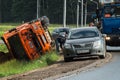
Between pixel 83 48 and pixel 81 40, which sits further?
pixel 81 40

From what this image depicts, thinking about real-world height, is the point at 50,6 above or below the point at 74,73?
below

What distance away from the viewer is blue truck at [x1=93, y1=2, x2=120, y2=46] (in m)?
30.2

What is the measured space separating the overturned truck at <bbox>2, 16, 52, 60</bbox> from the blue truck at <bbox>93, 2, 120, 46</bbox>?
5.77 m

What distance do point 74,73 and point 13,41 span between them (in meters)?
9.26

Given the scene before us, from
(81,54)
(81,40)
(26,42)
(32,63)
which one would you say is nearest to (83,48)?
(81,54)

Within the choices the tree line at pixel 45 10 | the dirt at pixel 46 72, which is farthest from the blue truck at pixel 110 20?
the tree line at pixel 45 10

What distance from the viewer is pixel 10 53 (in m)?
26.2

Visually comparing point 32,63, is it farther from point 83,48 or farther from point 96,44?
point 96,44

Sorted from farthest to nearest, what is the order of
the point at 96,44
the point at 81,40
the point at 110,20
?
the point at 110,20 → the point at 81,40 → the point at 96,44

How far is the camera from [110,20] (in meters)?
30.2

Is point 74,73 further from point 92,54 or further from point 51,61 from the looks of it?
point 51,61

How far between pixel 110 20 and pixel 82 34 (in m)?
6.55

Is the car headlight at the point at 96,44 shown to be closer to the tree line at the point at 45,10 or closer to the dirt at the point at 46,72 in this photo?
the dirt at the point at 46,72

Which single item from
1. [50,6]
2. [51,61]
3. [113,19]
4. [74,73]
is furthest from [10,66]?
[50,6]
